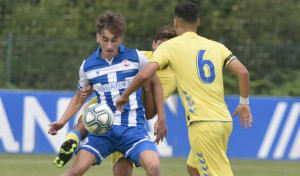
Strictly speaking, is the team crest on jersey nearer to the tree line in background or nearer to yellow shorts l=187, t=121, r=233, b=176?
yellow shorts l=187, t=121, r=233, b=176

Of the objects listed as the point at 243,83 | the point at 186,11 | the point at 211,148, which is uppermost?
the point at 186,11

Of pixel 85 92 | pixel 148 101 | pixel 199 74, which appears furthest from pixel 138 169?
pixel 199 74

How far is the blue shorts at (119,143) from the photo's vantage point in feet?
20.2

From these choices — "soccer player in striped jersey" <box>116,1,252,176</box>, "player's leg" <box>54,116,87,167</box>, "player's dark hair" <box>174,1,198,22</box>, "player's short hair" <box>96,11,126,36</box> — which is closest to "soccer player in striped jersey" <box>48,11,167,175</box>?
"player's short hair" <box>96,11,126,36</box>

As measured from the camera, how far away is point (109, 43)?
6.30m

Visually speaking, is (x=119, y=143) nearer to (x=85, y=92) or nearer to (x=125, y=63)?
(x=85, y=92)

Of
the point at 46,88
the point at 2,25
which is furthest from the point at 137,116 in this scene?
the point at 2,25

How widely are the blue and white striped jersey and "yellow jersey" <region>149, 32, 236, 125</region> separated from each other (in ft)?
1.67

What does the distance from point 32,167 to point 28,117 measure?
6.12ft

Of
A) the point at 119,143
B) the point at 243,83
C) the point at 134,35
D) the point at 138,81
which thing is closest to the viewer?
the point at 138,81

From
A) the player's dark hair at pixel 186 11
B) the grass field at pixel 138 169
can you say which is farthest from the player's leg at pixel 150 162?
the grass field at pixel 138 169

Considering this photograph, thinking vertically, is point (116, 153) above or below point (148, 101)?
below

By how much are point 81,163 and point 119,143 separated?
0.44 metres

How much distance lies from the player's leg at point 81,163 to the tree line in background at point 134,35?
7.35 metres
